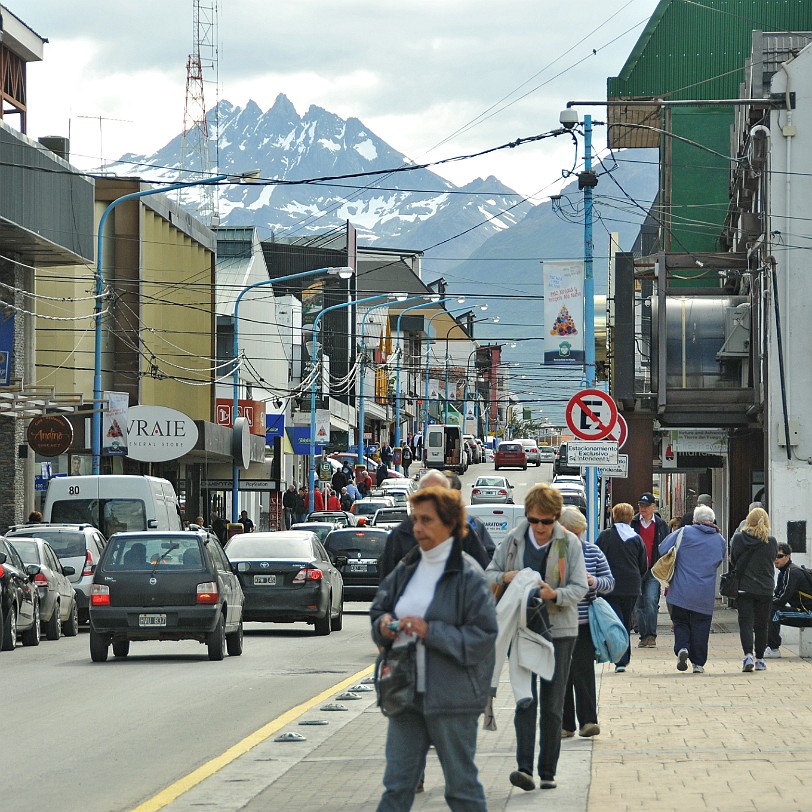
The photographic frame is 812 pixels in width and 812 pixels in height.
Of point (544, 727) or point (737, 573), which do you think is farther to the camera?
point (737, 573)

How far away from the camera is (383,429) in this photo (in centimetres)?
12850

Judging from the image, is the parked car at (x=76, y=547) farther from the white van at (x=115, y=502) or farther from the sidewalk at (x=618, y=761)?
the sidewalk at (x=618, y=761)

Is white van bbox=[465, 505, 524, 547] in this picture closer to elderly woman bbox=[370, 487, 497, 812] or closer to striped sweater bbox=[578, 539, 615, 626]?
striped sweater bbox=[578, 539, 615, 626]

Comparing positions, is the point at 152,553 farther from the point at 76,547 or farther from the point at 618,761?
the point at 618,761

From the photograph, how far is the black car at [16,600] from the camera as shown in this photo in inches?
838

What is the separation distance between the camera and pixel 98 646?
19641 millimetres

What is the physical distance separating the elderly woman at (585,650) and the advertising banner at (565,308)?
16864 mm

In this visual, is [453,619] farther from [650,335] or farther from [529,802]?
[650,335]

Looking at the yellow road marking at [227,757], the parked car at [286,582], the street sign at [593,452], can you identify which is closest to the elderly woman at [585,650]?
the yellow road marking at [227,757]

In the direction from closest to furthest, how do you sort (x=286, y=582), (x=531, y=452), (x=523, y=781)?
(x=523, y=781) < (x=286, y=582) < (x=531, y=452)

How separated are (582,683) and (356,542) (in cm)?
1977

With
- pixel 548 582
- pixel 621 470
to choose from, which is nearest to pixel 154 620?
pixel 548 582

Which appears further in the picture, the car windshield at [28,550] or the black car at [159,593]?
the car windshield at [28,550]

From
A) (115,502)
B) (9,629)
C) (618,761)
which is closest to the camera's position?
(618,761)
